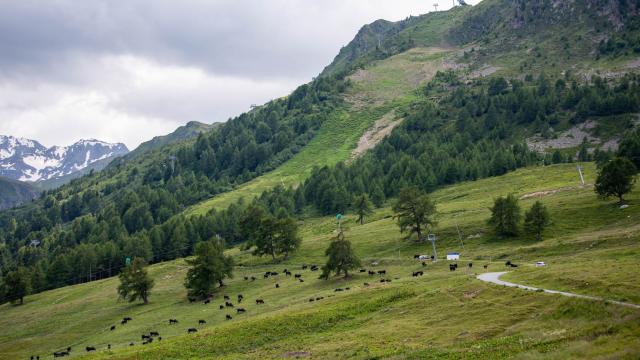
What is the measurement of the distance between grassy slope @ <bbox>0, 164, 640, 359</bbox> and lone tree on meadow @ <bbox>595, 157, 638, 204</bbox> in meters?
3.03

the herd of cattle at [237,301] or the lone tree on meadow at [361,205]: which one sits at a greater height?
the lone tree on meadow at [361,205]

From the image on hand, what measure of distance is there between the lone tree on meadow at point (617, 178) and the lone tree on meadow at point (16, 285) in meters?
152

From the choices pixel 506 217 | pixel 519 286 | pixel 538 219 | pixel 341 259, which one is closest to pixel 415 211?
pixel 506 217

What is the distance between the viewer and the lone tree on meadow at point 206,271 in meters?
112

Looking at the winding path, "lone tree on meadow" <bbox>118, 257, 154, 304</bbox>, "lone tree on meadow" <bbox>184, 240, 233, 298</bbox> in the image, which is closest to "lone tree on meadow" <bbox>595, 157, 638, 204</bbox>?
the winding path

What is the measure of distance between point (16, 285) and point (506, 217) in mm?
133319

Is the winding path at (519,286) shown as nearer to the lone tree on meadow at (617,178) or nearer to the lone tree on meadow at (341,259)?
the lone tree on meadow at (341,259)

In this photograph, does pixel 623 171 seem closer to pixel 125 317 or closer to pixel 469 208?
pixel 469 208

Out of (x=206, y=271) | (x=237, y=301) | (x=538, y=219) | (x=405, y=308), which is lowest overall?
(x=237, y=301)

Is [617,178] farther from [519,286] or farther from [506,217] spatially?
[519,286]

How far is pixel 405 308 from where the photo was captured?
2453 inches

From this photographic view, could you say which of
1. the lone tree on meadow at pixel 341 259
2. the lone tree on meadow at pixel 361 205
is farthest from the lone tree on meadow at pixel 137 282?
the lone tree on meadow at pixel 361 205

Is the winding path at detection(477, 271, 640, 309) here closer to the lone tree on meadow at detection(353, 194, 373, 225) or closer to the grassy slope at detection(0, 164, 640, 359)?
the grassy slope at detection(0, 164, 640, 359)

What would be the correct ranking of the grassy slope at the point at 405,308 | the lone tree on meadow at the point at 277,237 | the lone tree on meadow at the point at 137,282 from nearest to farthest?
1. the grassy slope at the point at 405,308
2. the lone tree on meadow at the point at 137,282
3. the lone tree on meadow at the point at 277,237
